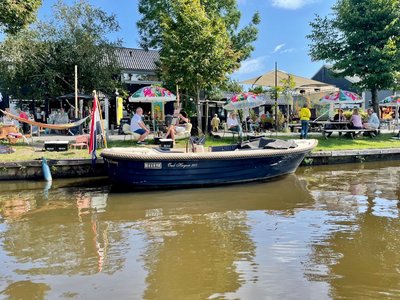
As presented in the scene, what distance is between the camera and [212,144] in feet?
46.5

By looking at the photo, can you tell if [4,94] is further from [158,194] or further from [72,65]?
[158,194]

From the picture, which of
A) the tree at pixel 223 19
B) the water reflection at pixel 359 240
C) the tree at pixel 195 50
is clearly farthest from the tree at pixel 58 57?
the water reflection at pixel 359 240

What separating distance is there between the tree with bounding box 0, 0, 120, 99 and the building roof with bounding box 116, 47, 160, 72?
9.16 ft

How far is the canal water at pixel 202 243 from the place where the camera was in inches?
165

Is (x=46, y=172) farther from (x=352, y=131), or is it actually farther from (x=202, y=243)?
(x=352, y=131)

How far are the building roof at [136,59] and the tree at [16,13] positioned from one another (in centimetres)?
1102

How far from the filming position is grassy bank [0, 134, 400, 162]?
11.3 m

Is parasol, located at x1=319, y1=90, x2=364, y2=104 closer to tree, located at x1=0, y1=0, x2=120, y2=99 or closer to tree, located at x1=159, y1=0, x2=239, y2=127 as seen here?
tree, located at x1=159, y1=0, x2=239, y2=127

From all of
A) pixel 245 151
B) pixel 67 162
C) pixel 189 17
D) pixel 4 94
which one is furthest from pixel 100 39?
pixel 245 151

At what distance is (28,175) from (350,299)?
9151mm

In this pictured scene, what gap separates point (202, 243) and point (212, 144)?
Answer: 8.69 metres

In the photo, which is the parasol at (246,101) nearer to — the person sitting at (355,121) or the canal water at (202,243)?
the person sitting at (355,121)

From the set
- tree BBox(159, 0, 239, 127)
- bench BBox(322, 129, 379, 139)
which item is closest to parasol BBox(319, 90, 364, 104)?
bench BBox(322, 129, 379, 139)

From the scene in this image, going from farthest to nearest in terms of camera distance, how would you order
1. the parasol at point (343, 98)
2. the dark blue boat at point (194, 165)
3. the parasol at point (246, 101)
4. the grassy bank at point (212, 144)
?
1. the parasol at point (343, 98)
2. the parasol at point (246, 101)
3. the grassy bank at point (212, 144)
4. the dark blue boat at point (194, 165)
